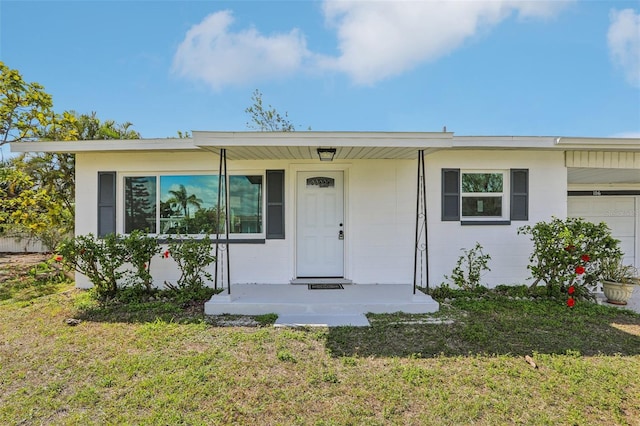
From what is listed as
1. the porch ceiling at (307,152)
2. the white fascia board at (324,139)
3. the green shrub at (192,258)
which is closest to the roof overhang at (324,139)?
the white fascia board at (324,139)

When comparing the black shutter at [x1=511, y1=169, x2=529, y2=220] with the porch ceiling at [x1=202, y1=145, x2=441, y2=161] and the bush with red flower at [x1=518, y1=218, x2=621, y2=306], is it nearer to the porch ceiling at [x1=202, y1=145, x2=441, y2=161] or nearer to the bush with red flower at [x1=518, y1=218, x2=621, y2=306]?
the bush with red flower at [x1=518, y1=218, x2=621, y2=306]

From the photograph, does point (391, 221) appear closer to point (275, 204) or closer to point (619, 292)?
point (275, 204)

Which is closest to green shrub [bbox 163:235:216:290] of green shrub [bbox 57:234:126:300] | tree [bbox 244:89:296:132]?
green shrub [bbox 57:234:126:300]

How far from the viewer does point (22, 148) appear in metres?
5.80

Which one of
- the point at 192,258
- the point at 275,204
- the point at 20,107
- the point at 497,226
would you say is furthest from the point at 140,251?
the point at 497,226

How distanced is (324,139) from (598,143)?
16.1 ft

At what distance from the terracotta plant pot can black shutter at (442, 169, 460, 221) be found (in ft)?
8.65

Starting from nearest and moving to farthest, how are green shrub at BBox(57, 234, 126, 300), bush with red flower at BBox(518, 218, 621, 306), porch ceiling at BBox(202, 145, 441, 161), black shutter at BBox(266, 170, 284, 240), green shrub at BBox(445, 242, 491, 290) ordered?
1. porch ceiling at BBox(202, 145, 441, 161)
2. bush with red flower at BBox(518, 218, 621, 306)
3. green shrub at BBox(57, 234, 126, 300)
4. green shrub at BBox(445, 242, 491, 290)
5. black shutter at BBox(266, 170, 284, 240)

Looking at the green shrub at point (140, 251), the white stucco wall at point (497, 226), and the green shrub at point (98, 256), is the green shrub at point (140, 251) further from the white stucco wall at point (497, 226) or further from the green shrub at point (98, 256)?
the white stucco wall at point (497, 226)

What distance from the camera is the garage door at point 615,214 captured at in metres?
7.98

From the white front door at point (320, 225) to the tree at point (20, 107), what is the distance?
687 centimetres

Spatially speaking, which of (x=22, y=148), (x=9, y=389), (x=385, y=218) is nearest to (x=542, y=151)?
(x=385, y=218)

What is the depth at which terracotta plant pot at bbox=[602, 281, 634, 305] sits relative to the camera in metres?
5.44

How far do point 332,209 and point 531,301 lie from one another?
3651mm
